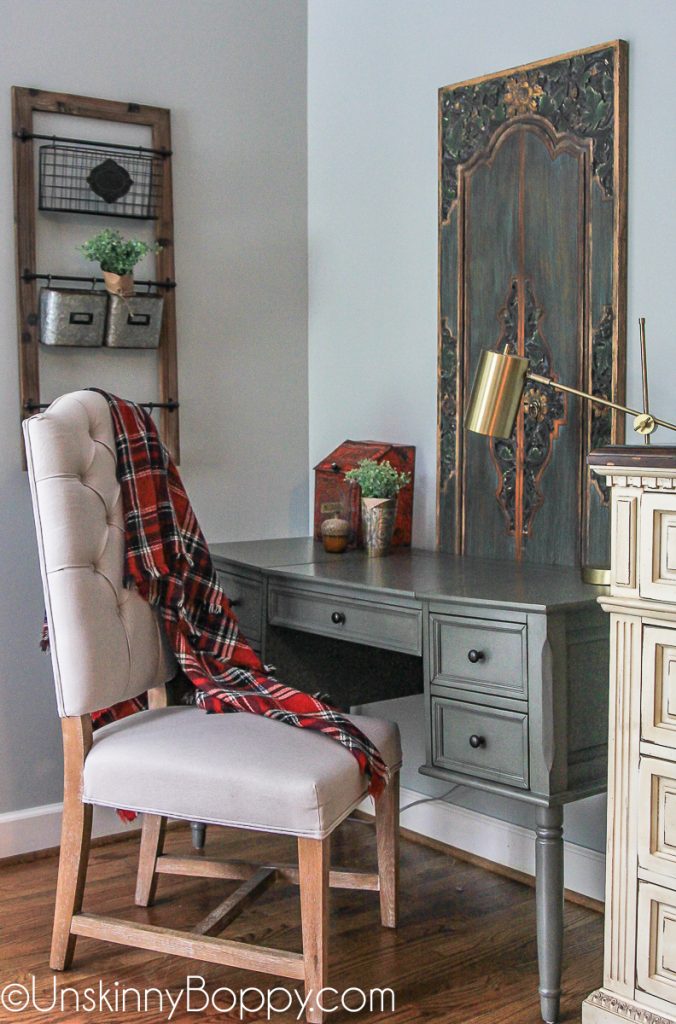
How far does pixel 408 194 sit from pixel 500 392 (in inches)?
36.1

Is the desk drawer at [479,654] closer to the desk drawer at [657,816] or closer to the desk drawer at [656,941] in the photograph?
the desk drawer at [657,816]

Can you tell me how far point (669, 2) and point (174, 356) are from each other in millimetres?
1520

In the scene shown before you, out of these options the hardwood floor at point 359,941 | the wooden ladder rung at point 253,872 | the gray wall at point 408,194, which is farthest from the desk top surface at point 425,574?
the hardwood floor at point 359,941

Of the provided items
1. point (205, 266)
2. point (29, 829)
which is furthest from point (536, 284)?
point (29, 829)

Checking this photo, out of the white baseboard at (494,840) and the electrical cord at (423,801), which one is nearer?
the white baseboard at (494,840)

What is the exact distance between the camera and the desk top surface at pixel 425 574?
219 centimetres

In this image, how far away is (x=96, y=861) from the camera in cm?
294

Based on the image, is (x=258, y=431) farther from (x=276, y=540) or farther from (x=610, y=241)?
(x=610, y=241)

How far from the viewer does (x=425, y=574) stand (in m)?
2.55

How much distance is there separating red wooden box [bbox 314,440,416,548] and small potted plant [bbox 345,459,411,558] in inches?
Result: 4.6

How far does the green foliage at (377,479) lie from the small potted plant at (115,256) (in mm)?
755

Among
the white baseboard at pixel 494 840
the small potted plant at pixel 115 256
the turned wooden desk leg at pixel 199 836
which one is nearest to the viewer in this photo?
the white baseboard at pixel 494 840

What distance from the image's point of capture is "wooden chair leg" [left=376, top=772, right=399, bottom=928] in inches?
98.6

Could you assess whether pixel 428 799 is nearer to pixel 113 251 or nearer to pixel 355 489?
pixel 355 489
